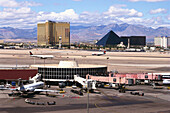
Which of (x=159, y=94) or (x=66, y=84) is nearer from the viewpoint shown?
(x=159, y=94)

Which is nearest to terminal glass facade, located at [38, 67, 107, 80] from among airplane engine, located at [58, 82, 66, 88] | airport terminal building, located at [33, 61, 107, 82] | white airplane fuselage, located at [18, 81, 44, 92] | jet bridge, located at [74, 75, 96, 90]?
airport terminal building, located at [33, 61, 107, 82]

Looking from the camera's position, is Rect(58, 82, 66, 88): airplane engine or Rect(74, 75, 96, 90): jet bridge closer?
Rect(74, 75, 96, 90): jet bridge

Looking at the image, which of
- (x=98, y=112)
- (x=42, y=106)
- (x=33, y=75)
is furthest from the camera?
(x=33, y=75)

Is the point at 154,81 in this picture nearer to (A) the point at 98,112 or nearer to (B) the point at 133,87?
(B) the point at 133,87

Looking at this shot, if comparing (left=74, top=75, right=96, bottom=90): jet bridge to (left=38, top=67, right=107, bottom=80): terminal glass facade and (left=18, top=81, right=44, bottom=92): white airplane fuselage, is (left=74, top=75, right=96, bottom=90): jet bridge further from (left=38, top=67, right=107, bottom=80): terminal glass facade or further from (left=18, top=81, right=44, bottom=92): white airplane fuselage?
(left=18, top=81, right=44, bottom=92): white airplane fuselage

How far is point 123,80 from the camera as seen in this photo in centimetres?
11125

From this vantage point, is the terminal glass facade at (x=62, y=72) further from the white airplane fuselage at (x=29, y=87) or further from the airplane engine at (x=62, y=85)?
the white airplane fuselage at (x=29, y=87)

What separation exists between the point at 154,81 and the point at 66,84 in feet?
117

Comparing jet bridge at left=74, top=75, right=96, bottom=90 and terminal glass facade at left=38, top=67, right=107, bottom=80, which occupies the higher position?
terminal glass facade at left=38, top=67, right=107, bottom=80

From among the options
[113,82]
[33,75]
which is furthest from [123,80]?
[33,75]

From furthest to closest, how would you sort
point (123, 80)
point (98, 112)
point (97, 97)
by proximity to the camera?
point (123, 80)
point (97, 97)
point (98, 112)

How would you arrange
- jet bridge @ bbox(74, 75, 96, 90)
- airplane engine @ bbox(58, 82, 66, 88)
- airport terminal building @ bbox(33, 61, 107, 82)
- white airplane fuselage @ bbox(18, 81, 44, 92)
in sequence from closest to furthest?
1. white airplane fuselage @ bbox(18, 81, 44, 92)
2. jet bridge @ bbox(74, 75, 96, 90)
3. airplane engine @ bbox(58, 82, 66, 88)
4. airport terminal building @ bbox(33, 61, 107, 82)

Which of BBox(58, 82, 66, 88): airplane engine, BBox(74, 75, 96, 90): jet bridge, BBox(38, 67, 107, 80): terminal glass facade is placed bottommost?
BBox(58, 82, 66, 88): airplane engine

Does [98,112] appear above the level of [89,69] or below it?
below
